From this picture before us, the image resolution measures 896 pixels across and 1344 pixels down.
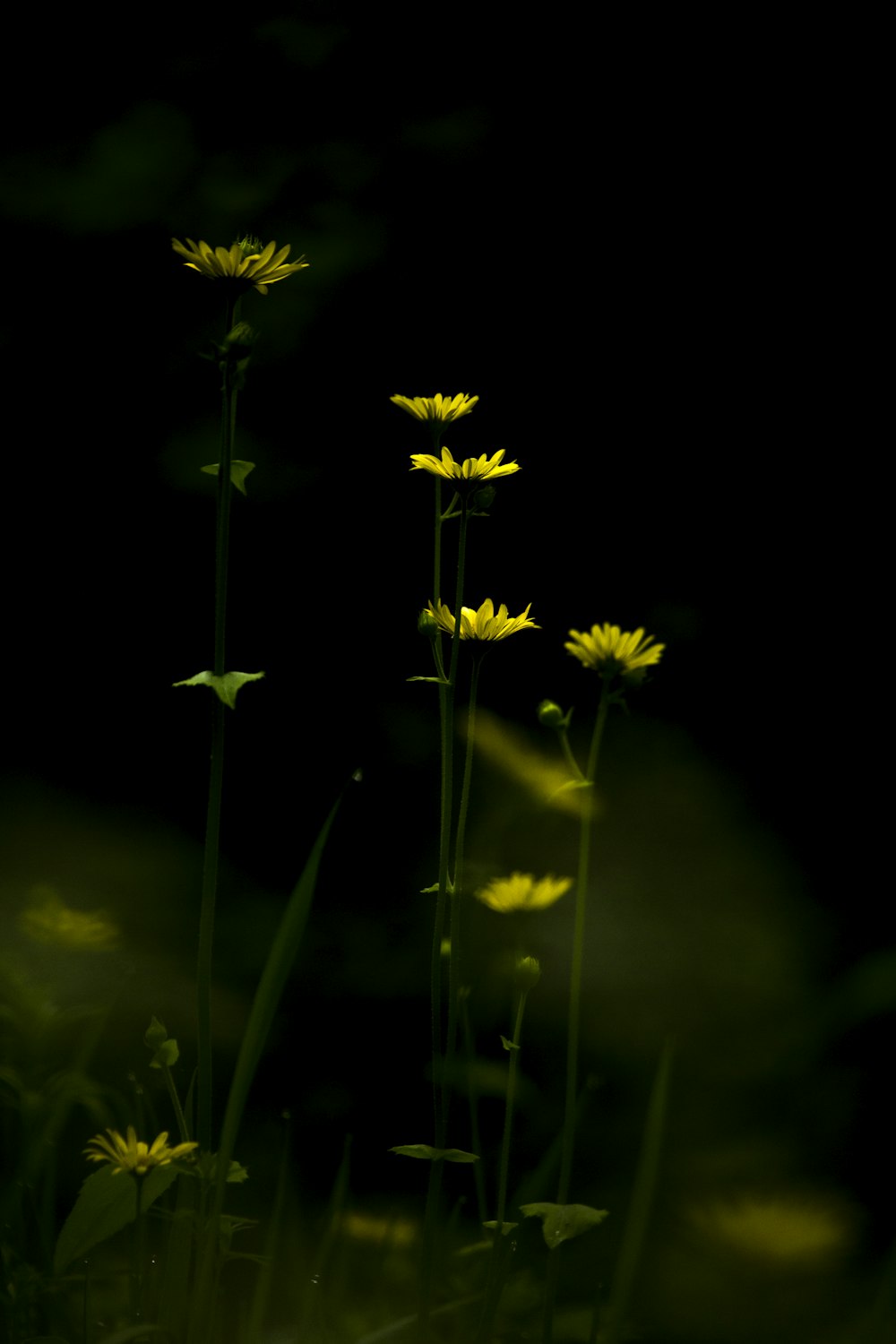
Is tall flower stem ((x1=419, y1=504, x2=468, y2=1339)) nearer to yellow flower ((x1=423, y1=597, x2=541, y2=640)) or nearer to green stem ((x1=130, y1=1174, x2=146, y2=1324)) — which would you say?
yellow flower ((x1=423, y1=597, x2=541, y2=640))

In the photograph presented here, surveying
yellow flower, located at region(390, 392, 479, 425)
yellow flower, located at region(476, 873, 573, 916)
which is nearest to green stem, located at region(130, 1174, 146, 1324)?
yellow flower, located at region(476, 873, 573, 916)

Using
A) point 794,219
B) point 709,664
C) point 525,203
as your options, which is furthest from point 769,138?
point 709,664

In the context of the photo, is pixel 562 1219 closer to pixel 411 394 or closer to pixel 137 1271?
pixel 137 1271

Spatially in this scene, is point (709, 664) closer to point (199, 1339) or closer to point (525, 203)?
point (525, 203)

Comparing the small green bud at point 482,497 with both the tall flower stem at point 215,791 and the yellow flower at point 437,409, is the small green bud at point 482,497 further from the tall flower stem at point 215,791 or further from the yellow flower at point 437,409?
the tall flower stem at point 215,791

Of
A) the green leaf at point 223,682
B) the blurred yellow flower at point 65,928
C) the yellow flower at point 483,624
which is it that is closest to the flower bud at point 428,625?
the yellow flower at point 483,624
